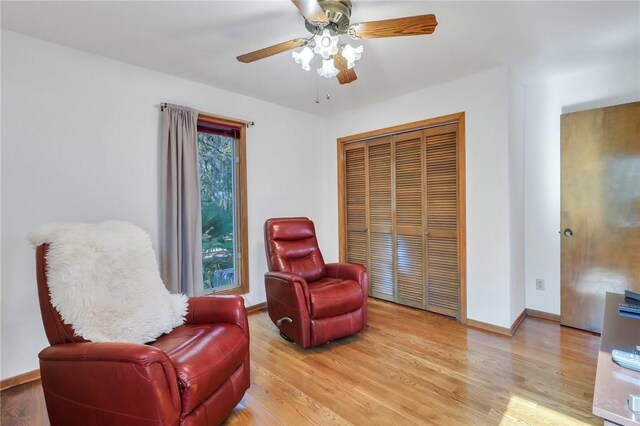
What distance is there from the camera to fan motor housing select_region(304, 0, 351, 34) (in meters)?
1.59

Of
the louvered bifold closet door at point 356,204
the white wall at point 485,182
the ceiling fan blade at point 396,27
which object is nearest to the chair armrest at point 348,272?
the louvered bifold closet door at point 356,204

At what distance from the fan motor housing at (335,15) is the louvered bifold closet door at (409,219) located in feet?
5.91

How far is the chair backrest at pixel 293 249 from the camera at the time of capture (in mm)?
2781

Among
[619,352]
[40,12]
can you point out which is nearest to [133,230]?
[40,12]

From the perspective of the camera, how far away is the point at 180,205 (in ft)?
8.75

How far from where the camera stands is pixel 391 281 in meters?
3.54

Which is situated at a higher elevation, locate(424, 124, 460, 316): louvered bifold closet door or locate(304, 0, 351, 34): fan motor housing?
locate(304, 0, 351, 34): fan motor housing

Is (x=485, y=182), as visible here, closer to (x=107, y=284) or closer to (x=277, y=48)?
(x=277, y=48)

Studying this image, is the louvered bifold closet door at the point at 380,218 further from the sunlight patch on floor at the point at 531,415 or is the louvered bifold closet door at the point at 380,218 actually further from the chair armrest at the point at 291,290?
the sunlight patch on floor at the point at 531,415

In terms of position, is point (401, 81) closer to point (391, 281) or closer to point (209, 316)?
point (391, 281)

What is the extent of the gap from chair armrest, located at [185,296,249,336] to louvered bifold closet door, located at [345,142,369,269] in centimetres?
226

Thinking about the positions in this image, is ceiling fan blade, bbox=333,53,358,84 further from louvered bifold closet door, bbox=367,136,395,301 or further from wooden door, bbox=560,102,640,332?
wooden door, bbox=560,102,640,332

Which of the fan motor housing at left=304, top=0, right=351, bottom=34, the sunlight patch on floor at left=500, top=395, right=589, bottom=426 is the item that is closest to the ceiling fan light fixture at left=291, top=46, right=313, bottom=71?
the fan motor housing at left=304, top=0, right=351, bottom=34

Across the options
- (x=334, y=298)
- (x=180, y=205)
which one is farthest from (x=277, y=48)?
(x=334, y=298)
